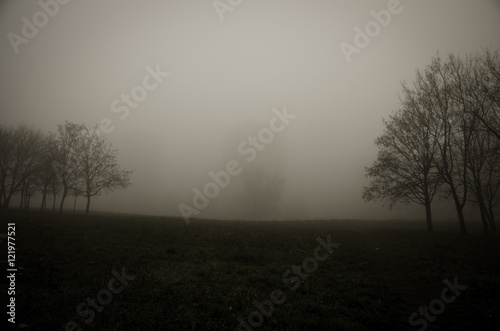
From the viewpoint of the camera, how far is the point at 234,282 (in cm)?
1185

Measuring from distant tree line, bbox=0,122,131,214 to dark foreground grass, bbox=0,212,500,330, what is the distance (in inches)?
816

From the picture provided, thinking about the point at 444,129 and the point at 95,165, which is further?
the point at 95,165

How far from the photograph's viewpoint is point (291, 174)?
165 meters

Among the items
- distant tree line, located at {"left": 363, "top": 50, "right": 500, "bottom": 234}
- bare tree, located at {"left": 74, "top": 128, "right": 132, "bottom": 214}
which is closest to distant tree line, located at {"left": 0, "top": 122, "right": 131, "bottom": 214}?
bare tree, located at {"left": 74, "top": 128, "right": 132, "bottom": 214}

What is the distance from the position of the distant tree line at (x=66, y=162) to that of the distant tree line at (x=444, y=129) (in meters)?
43.2

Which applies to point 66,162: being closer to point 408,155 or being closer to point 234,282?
point 234,282

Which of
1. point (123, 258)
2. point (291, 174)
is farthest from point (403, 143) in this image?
point (291, 174)

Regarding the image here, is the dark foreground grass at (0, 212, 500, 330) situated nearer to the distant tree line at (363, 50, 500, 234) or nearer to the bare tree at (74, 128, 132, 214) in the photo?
the distant tree line at (363, 50, 500, 234)

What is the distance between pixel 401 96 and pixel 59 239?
4036 cm

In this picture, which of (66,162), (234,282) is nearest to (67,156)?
(66,162)

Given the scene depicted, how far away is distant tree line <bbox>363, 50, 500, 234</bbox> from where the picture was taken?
2280 centimetres

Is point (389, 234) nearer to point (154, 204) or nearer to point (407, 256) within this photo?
point (407, 256)

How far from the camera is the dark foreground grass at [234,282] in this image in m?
8.32

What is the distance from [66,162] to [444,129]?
180 feet
